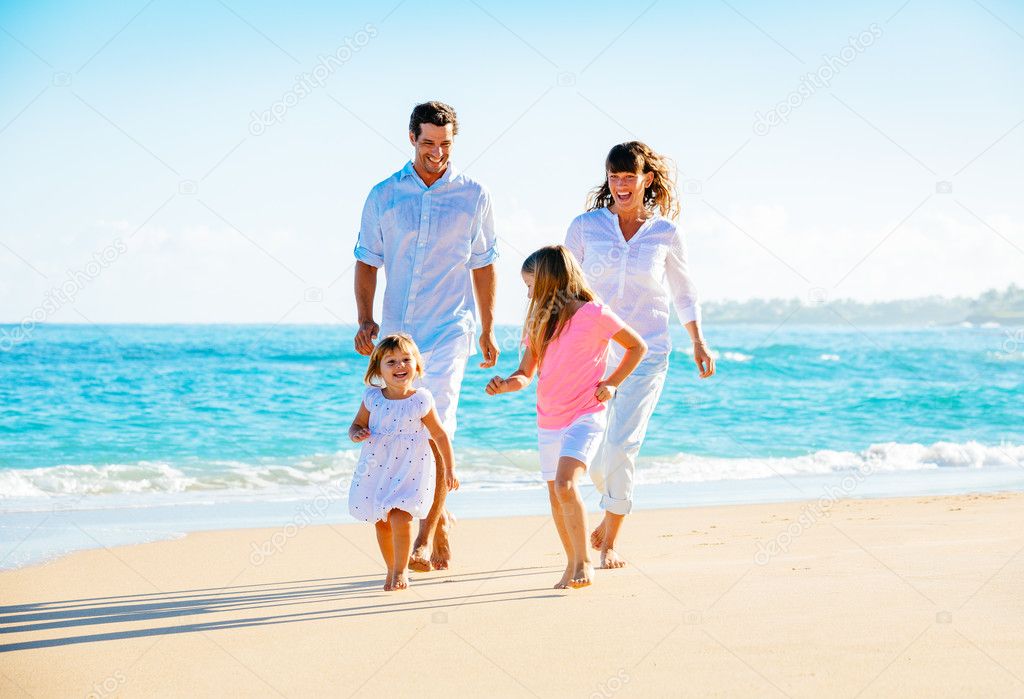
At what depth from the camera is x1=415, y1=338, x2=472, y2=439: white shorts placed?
15.2 ft

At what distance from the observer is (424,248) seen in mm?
4727

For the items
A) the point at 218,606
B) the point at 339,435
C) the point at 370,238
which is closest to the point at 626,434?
the point at 370,238

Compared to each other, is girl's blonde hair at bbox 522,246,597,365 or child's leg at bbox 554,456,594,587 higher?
girl's blonde hair at bbox 522,246,597,365

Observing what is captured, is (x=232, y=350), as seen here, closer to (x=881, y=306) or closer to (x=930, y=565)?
(x=930, y=565)

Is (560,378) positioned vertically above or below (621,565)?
above

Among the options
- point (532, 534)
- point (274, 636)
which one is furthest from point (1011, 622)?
point (532, 534)

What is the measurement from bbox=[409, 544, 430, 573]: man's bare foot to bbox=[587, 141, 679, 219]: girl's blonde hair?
1.92 metres

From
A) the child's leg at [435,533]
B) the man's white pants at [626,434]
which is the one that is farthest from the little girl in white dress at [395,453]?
the man's white pants at [626,434]

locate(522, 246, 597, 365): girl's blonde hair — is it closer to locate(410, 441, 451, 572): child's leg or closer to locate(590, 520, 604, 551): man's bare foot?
locate(410, 441, 451, 572): child's leg

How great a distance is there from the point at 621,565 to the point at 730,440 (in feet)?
29.3

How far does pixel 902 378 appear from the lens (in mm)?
22578

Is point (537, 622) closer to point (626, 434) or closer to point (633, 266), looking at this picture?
point (626, 434)

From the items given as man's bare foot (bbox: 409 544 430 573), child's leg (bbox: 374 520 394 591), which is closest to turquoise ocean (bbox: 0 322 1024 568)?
man's bare foot (bbox: 409 544 430 573)

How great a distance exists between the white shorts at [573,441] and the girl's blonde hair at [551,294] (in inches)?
13.0
